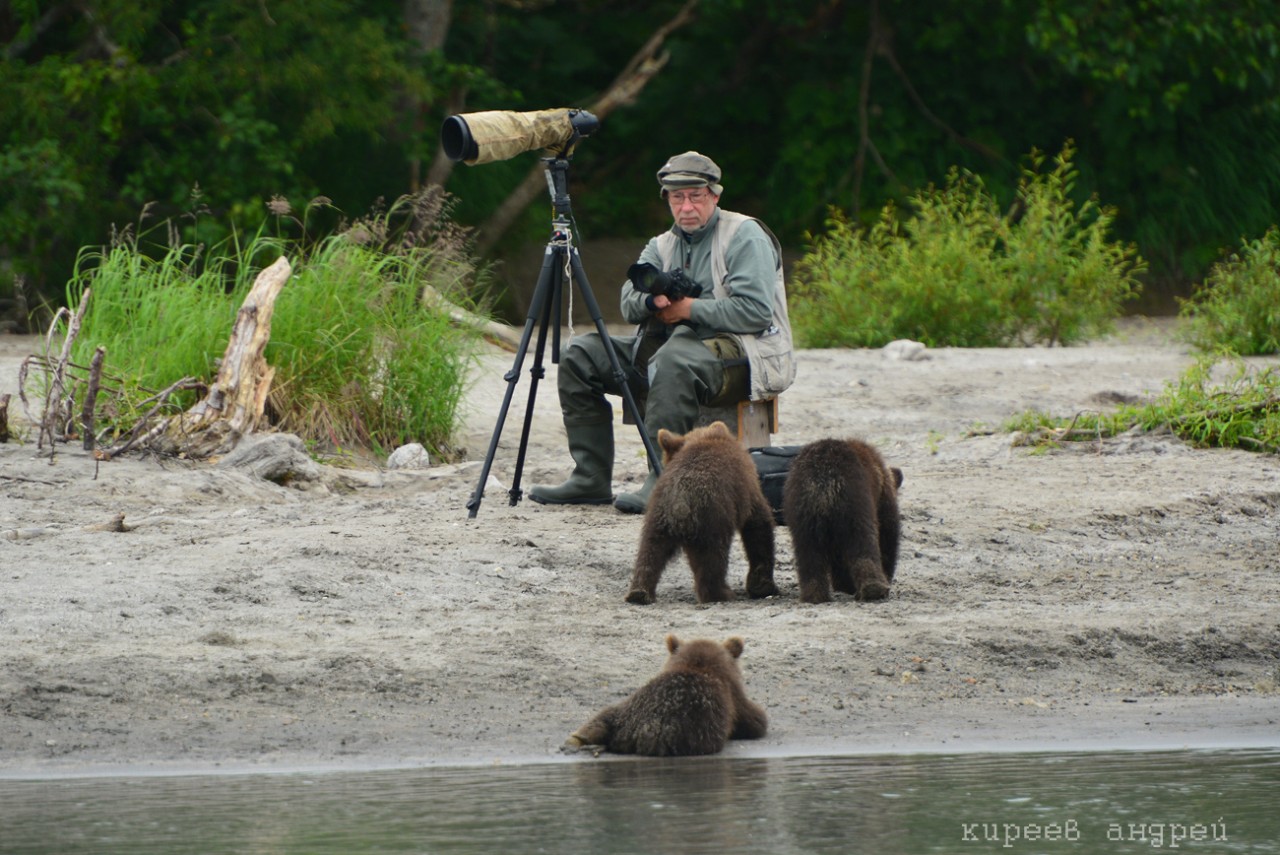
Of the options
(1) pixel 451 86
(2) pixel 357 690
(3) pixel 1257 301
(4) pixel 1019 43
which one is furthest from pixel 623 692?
(4) pixel 1019 43

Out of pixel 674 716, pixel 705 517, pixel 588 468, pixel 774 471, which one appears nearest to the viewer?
pixel 674 716

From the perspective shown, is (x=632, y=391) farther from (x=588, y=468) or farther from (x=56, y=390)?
(x=56, y=390)

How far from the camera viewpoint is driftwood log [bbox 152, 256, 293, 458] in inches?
318

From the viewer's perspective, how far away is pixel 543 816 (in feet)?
12.1

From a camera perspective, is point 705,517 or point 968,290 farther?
point 968,290

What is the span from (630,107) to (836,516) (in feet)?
46.4

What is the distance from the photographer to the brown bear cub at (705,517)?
18.0ft

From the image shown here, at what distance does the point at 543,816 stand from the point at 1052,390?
7988mm

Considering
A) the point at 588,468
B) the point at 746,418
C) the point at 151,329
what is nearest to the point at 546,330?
the point at 588,468

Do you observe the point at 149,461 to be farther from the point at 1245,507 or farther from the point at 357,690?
the point at 1245,507

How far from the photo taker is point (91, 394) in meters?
7.68

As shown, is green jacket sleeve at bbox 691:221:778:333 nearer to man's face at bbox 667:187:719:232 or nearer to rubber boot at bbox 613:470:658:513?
man's face at bbox 667:187:719:232

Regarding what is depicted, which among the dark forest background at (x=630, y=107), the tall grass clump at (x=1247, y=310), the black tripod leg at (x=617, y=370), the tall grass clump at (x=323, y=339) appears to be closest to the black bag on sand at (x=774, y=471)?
the black tripod leg at (x=617, y=370)

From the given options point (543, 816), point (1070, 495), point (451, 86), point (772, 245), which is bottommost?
point (543, 816)
